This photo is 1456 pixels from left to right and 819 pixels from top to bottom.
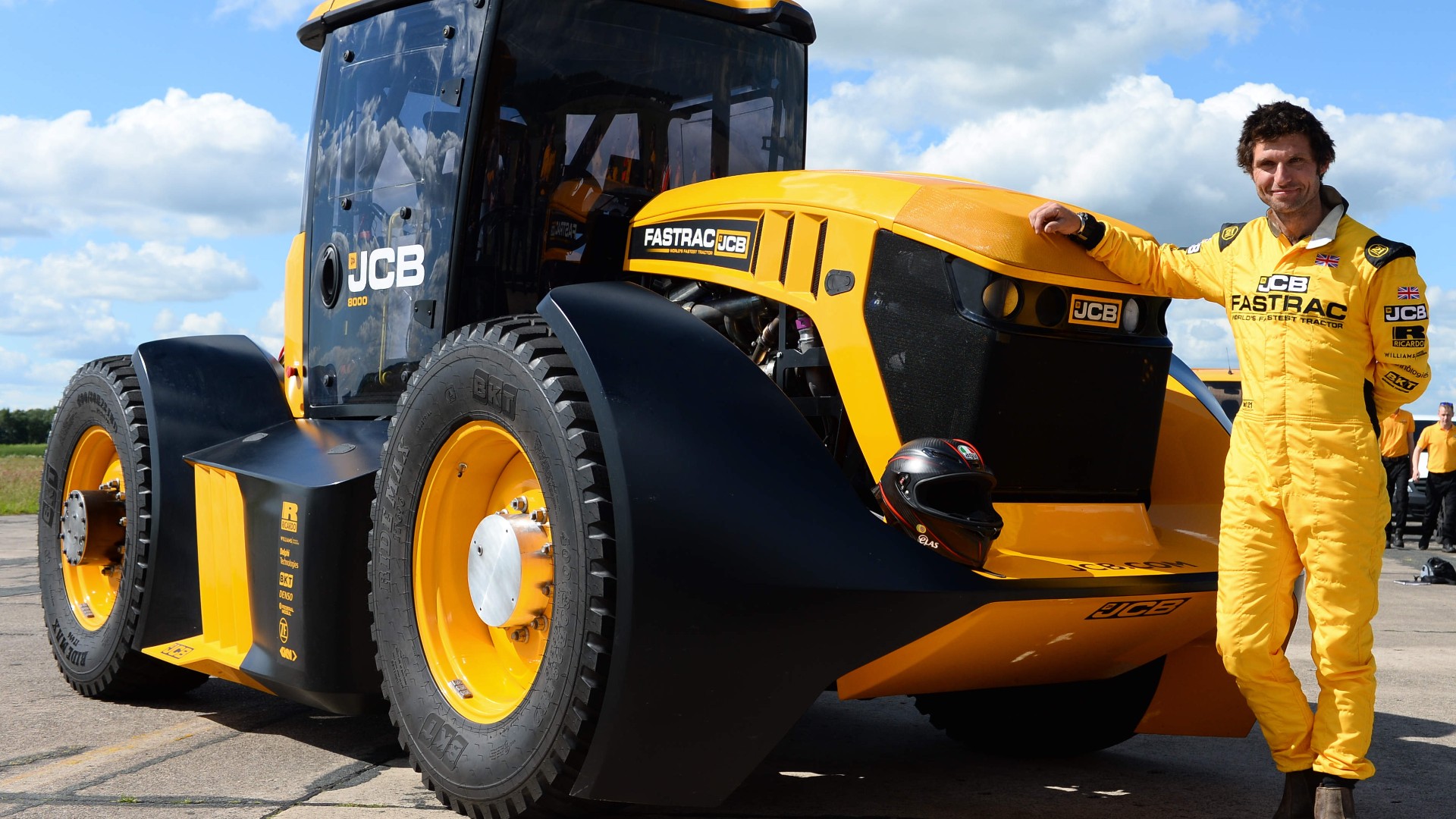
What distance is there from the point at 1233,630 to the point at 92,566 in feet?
16.1

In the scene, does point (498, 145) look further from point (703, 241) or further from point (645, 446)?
point (645, 446)

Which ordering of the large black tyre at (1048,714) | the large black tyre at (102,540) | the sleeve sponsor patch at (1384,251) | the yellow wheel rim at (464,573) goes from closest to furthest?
the sleeve sponsor patch at (1384,251) → the yellow wheel rim at (464,573) → the large black tyre at (1048,714) → the large black tyre at (102,540)

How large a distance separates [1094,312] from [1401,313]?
30.3 inches

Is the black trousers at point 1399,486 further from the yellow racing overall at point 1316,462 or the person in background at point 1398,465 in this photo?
the yellow racing overall at point 1316,462

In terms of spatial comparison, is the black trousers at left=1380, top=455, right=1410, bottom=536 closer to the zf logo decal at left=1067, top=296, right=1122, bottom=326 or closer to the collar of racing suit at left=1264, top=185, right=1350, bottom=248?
the collar of racing suit at left=1264, top=185, right=1350, bottom=248

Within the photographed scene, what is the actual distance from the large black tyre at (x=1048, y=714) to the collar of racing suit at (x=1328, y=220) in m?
1.55

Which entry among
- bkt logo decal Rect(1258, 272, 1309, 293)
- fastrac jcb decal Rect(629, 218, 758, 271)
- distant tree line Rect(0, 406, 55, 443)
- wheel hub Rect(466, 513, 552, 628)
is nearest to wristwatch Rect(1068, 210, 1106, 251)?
bkt logo decal Rect(1258, 272, 1309, 293)

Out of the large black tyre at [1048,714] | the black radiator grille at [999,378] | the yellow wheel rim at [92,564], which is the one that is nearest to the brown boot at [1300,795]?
the large black tyre at [1048,714]

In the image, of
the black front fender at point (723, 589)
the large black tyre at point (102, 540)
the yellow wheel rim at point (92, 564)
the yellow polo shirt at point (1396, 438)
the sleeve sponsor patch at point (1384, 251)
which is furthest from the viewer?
the yellow polo shirt at point (1396, 438)

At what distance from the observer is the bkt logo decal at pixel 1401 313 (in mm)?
3705

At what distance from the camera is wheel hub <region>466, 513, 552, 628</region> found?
383 cm

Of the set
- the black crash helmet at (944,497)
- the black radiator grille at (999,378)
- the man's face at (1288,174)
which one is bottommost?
the black crash helmet at (944,497)

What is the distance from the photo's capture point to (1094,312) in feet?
13.0

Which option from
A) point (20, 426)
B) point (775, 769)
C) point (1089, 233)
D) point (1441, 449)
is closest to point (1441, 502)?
point (1441, 449)
